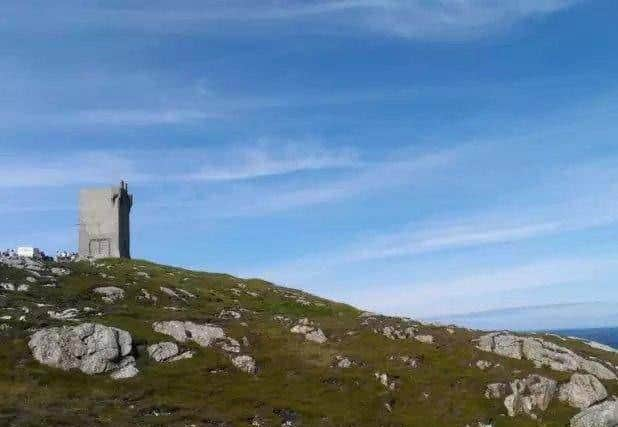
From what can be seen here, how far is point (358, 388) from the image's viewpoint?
60656 millimetres

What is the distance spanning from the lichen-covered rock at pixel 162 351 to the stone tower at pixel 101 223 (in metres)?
72.1

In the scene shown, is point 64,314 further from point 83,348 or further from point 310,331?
point 310,331

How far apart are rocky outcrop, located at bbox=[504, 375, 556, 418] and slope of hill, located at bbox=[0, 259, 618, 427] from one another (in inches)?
4.9

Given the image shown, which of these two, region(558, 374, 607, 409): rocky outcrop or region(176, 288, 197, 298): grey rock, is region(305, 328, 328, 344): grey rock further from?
region(176, 288, 197, 298): grey rock

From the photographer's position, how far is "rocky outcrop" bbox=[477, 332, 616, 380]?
68250 mm

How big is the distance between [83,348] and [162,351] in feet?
25.9

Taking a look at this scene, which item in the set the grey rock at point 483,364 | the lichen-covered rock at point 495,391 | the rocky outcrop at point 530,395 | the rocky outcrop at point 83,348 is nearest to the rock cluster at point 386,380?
the lichen-covered rock at point 495,391

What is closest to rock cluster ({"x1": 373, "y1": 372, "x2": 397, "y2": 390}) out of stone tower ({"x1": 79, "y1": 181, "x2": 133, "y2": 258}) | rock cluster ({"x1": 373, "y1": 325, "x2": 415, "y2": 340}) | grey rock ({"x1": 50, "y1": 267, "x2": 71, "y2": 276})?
rock cluster ({"x1": 373, "y1": 325, "x2": 415, "y2": 340})

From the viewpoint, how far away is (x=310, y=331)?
241ft

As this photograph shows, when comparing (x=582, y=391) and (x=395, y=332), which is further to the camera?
(x=395, y=332)

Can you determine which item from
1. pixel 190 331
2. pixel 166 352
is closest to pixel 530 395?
pixel 190 331

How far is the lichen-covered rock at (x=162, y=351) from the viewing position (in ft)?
205

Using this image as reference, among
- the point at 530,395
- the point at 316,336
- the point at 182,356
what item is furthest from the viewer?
the point at 316,336

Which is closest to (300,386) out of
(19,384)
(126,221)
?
(19,384)
